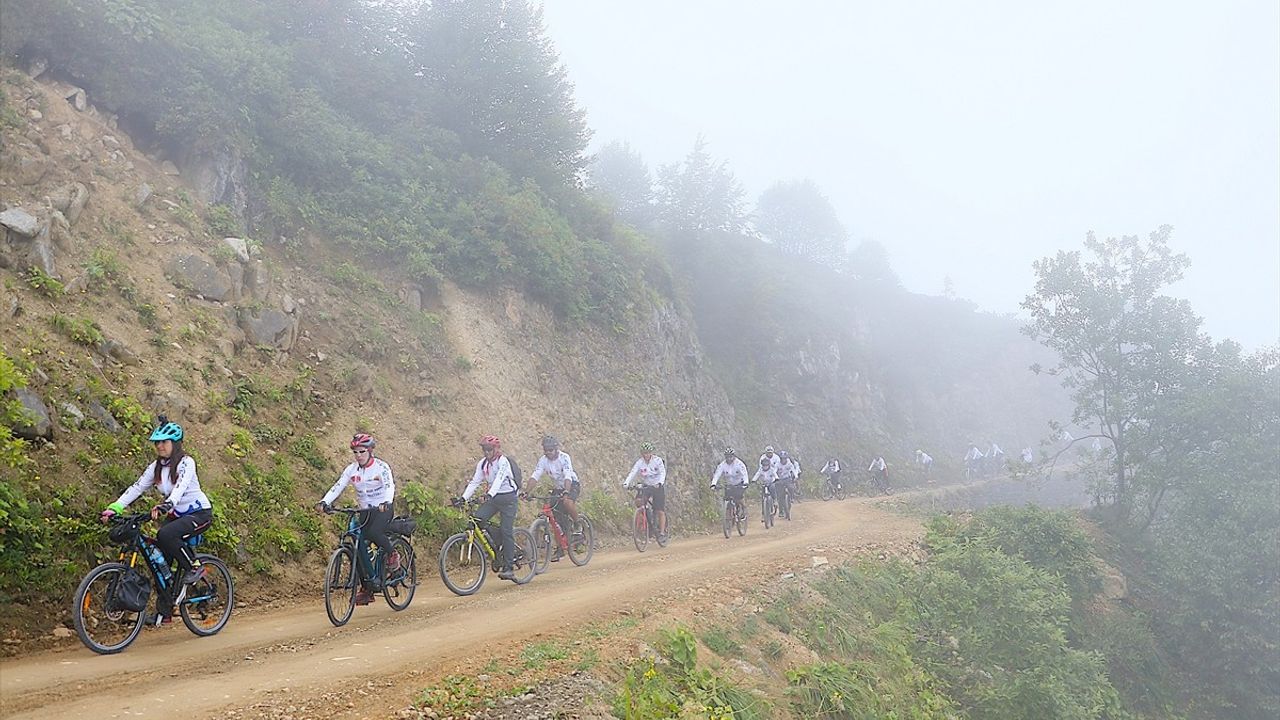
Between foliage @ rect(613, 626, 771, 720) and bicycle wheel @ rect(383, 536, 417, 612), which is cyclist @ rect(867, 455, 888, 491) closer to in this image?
foliage @ rect(613, 626, 771, 720)

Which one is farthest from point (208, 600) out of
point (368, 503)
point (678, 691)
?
point (678, 691)

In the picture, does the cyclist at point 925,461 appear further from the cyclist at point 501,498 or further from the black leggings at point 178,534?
the black leggings at point 178,534

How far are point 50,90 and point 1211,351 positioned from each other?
113 feet

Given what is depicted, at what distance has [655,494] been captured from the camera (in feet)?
57.2

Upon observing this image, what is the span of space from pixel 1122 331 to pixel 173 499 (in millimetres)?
30437

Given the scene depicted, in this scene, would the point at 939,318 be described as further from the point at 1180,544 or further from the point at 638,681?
the point at 638,681

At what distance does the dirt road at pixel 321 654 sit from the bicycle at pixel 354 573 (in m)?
0.23

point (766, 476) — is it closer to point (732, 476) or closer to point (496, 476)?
point (732, 476)

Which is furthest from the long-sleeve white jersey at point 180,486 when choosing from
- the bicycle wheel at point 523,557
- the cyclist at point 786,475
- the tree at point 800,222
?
the tree at point 800,222

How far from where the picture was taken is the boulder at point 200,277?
1308 cm

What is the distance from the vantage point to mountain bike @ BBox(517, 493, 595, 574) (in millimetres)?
13281

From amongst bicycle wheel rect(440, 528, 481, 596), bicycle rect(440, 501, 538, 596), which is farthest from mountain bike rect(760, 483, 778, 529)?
bicycle wheel rect(440, 528, 481, 596)

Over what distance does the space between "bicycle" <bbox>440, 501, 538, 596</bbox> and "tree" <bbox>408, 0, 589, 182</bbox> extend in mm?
15934

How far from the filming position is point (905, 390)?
58.4m
